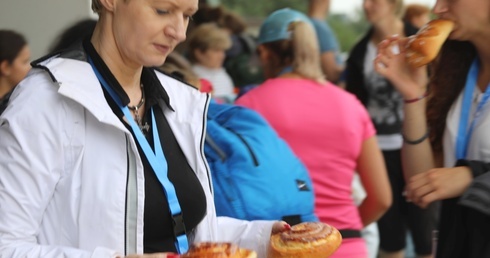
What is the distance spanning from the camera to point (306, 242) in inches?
81.5

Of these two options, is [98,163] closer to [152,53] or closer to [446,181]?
[152,53]

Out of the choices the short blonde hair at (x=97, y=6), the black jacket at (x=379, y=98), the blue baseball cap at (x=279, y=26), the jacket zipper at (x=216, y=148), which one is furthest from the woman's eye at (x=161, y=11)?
the black jacket at (x=379, y=98)

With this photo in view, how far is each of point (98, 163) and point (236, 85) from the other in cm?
538

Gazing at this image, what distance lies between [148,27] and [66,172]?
18.0 inches

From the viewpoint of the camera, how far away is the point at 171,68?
3.84 m

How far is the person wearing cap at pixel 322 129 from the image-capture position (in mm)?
3607

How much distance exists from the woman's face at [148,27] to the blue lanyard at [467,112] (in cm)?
108

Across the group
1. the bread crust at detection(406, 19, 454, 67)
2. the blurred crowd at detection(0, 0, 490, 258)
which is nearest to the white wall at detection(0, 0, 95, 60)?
the blurred crowd at detection(0, 0, 490, 258)

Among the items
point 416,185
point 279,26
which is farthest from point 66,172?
point 279,26

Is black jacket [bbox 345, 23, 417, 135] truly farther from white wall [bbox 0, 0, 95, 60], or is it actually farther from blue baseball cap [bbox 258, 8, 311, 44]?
white wall [bbox 0, 0, 95, 60]

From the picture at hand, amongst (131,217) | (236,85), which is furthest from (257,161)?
(236,85)

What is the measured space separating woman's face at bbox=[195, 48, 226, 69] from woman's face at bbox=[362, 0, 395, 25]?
1462 millimetres

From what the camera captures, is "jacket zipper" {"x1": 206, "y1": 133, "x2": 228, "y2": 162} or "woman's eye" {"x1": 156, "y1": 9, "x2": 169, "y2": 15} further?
"jacket zipper" {"x1": 206, "y1": 133, "x2": 228, "y2": 162}

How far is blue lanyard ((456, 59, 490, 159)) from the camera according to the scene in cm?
264
